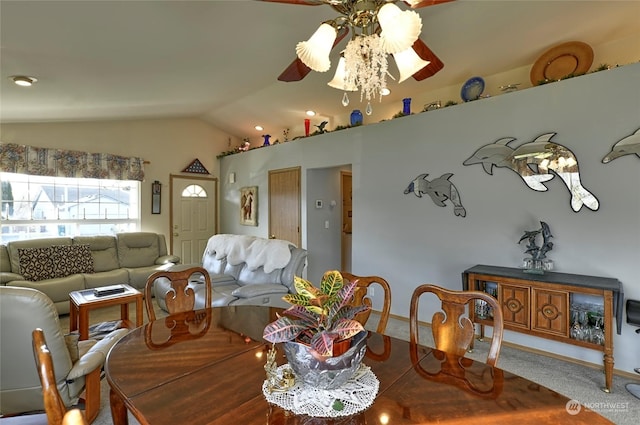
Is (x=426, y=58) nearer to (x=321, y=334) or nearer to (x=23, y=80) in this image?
(x=321, y=334)

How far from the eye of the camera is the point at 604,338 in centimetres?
249

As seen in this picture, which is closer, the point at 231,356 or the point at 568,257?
the point at 231,356

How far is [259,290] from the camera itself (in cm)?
311

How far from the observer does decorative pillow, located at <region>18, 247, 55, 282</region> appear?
4.14 m

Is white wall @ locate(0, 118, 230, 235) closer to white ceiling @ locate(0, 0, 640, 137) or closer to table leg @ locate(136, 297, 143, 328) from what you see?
white ceiling @ locate(0, 0, 640, 137)

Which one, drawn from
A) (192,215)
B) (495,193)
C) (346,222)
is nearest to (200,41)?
(495,193)

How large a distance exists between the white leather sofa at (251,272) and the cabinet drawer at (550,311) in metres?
2.14

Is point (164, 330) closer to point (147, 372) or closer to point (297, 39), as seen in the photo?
point (147, 372)

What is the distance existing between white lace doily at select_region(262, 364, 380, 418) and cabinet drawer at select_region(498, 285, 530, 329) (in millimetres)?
2313

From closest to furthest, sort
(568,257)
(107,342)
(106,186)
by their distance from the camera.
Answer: (107,342) < (568,257) < (106,186)

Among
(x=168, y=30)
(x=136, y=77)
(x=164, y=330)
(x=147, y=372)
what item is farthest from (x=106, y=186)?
(x=147, y=372)

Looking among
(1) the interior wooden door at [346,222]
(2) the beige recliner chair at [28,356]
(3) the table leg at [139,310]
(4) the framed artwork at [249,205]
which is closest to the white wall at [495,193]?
(1) the interior wooden door at [346,222]

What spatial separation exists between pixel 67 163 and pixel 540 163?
630 centimetres

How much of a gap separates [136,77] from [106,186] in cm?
283
